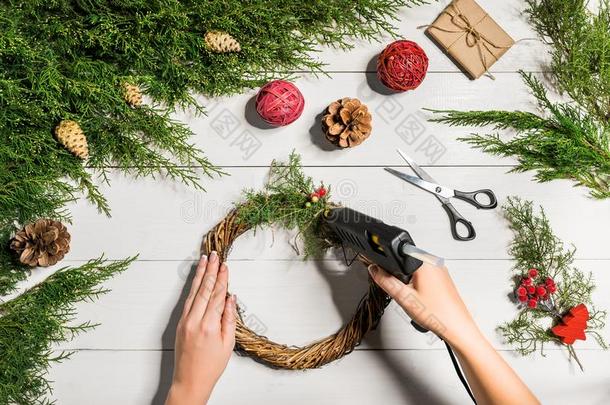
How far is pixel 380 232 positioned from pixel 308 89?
509mm

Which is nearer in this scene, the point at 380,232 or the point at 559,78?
the point at 380,232

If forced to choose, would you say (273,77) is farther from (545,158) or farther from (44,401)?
(44,401)

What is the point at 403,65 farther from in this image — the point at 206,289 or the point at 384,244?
the point at 206,289

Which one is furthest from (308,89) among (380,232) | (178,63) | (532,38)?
(532,38)

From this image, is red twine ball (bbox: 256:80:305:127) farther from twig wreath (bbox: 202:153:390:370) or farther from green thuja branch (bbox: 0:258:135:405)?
green thuja branch (bbox: 0:258:135:405)

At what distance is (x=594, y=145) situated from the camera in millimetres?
1348

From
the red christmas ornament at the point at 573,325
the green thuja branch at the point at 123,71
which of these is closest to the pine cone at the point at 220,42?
the green thuja branch at the point at 123,71

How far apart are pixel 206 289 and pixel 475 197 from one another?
74 centimetres

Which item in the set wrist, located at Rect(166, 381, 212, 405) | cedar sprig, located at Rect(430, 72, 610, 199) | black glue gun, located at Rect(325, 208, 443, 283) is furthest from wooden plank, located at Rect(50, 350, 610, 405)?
cedar sprig, located at Rect(430, 72, 610, 199)

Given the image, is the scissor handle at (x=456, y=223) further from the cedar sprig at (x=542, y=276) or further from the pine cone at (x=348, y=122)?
the pine cone at (x=348, y=122)

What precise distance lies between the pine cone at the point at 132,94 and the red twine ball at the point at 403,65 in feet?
1.99

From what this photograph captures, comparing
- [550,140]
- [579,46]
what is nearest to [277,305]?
[550,140]

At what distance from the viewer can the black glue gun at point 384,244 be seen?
1.03 meters

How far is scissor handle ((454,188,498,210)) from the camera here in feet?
4.55
